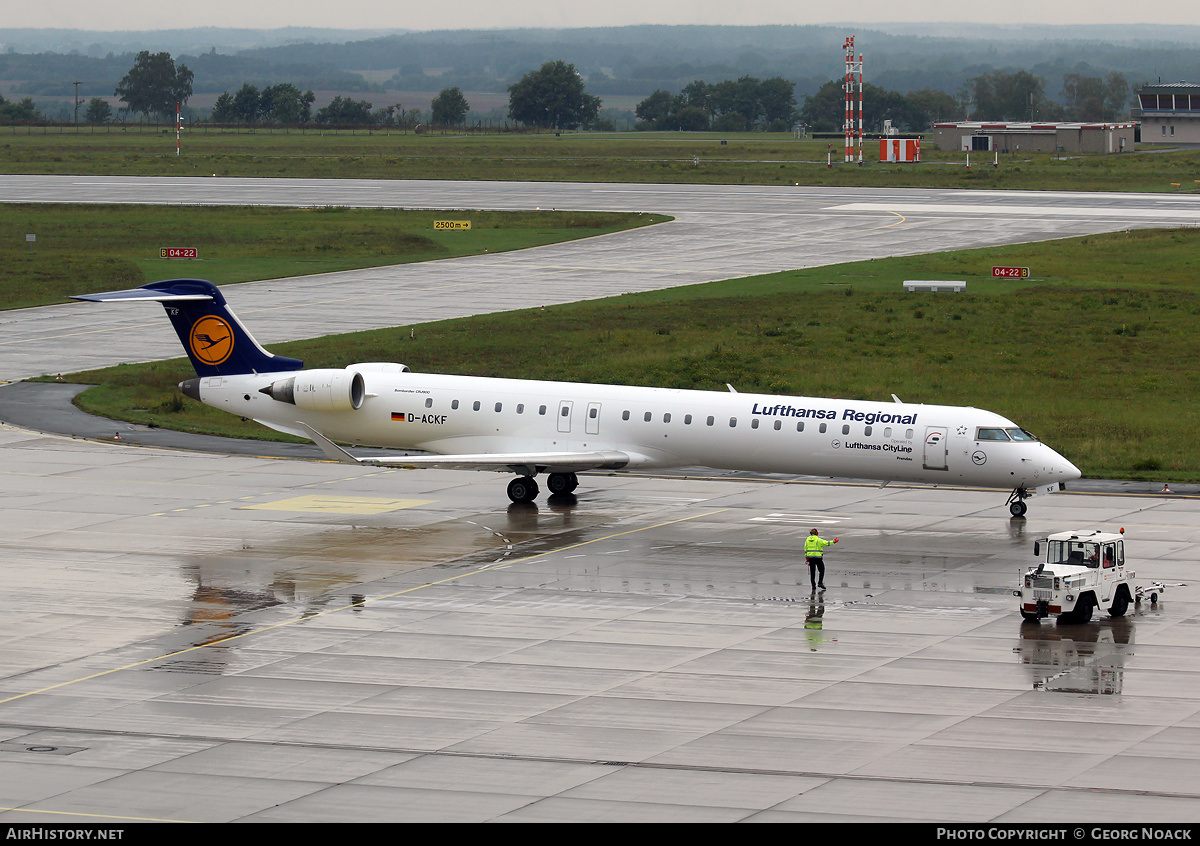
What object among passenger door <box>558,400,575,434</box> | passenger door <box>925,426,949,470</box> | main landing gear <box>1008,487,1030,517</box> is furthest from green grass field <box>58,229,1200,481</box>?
passenger door <box>558,400,575,434</box>

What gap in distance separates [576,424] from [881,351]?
87.3 ft

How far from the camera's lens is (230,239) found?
10350 cm

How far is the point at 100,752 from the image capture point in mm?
22938

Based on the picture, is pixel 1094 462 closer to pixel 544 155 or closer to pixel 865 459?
pixel 865 459

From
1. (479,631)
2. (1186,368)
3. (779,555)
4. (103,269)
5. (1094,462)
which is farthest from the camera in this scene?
(103,269)

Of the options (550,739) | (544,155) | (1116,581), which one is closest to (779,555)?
(1116,581)

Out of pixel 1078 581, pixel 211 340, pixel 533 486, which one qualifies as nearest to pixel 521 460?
pixel 533 486

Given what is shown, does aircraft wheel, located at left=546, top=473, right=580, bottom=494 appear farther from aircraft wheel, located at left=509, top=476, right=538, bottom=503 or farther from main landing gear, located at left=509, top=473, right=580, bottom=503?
aircraft wheel, located at left=509, top=476, right=538, bottom=503

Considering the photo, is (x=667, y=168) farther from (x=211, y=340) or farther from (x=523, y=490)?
(x=523, y=490)

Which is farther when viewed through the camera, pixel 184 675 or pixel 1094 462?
pixel 1094 462

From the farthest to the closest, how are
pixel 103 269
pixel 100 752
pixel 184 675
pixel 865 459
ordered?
pixel 103 269
pixel 865 459
pixel 184 675
pixel 100 752

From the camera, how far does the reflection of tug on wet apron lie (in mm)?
30094

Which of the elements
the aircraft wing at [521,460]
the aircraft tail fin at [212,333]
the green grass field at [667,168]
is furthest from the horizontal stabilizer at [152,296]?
the green grass field at [667,168]

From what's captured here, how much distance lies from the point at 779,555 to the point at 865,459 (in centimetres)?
454
